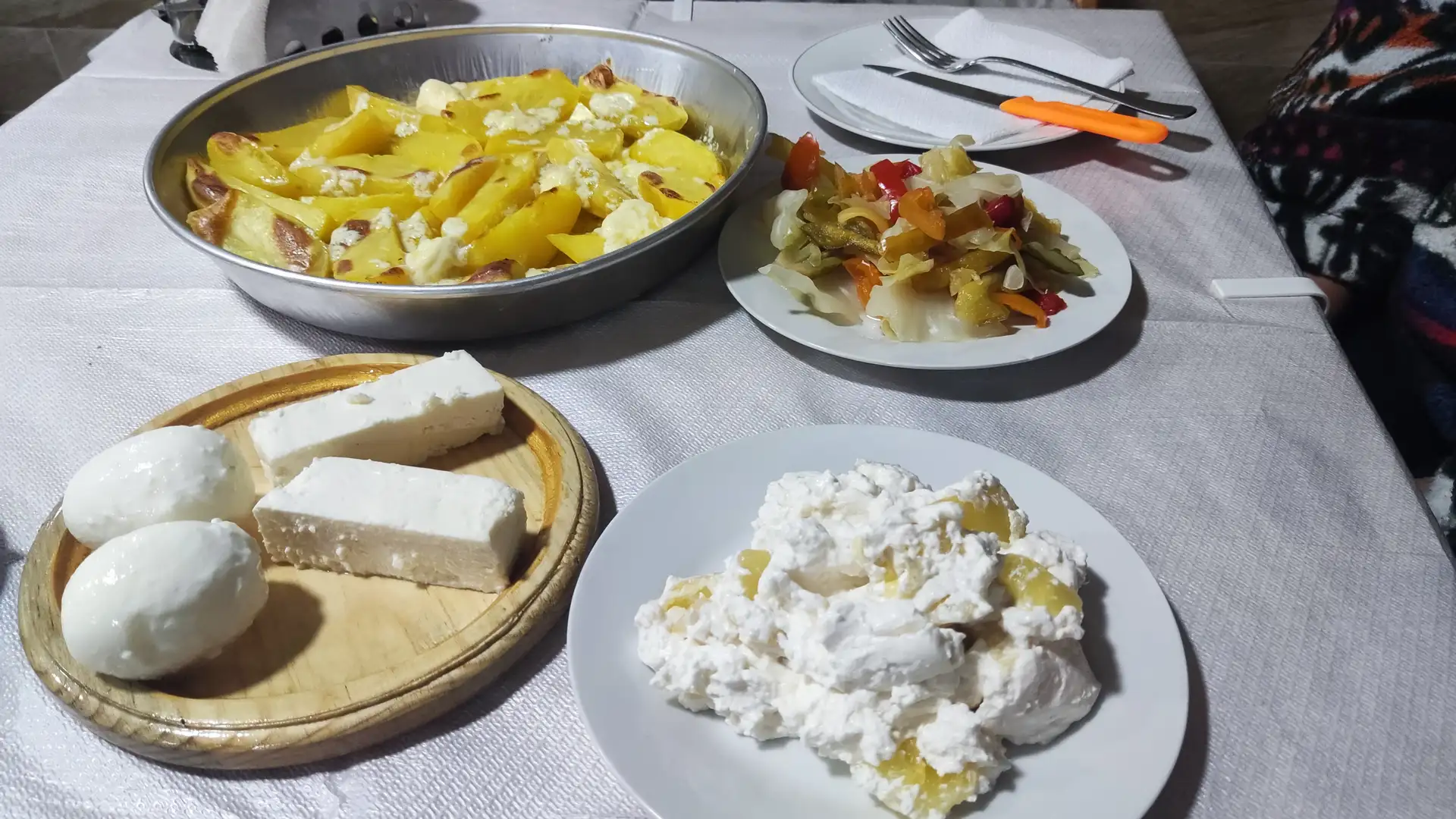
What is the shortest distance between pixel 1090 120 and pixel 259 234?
120cm

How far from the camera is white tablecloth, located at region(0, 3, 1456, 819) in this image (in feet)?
2.15

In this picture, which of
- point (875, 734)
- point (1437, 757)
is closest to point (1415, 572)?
point (1437, 757)

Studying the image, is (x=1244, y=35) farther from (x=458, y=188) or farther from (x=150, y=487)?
(x=150, y=487)

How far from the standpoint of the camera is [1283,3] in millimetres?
2918

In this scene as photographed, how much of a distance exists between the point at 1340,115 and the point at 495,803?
5.58 ft

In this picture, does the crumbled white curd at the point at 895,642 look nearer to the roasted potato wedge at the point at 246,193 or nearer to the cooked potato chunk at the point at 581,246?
the cooked potato chunk at the point at 581,246

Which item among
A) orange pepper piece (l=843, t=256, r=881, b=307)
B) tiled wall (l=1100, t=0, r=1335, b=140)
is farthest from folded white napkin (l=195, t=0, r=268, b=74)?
tiled wall (l=1100, t=0, r=1335, b=140)

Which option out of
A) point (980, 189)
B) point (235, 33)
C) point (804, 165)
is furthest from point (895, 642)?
point (235, 33)

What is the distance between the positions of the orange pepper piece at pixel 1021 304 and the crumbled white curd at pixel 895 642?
1.27ft

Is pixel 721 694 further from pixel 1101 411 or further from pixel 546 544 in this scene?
pixel 1101 411

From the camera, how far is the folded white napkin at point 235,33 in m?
1.54

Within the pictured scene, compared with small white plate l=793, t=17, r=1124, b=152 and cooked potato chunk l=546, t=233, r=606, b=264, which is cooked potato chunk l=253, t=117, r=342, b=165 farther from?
small white plate l=793, t=17, r=1124, b=152

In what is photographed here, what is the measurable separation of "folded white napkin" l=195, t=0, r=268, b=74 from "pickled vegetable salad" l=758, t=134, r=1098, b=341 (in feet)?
3.51

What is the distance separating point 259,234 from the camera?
1.09 m
